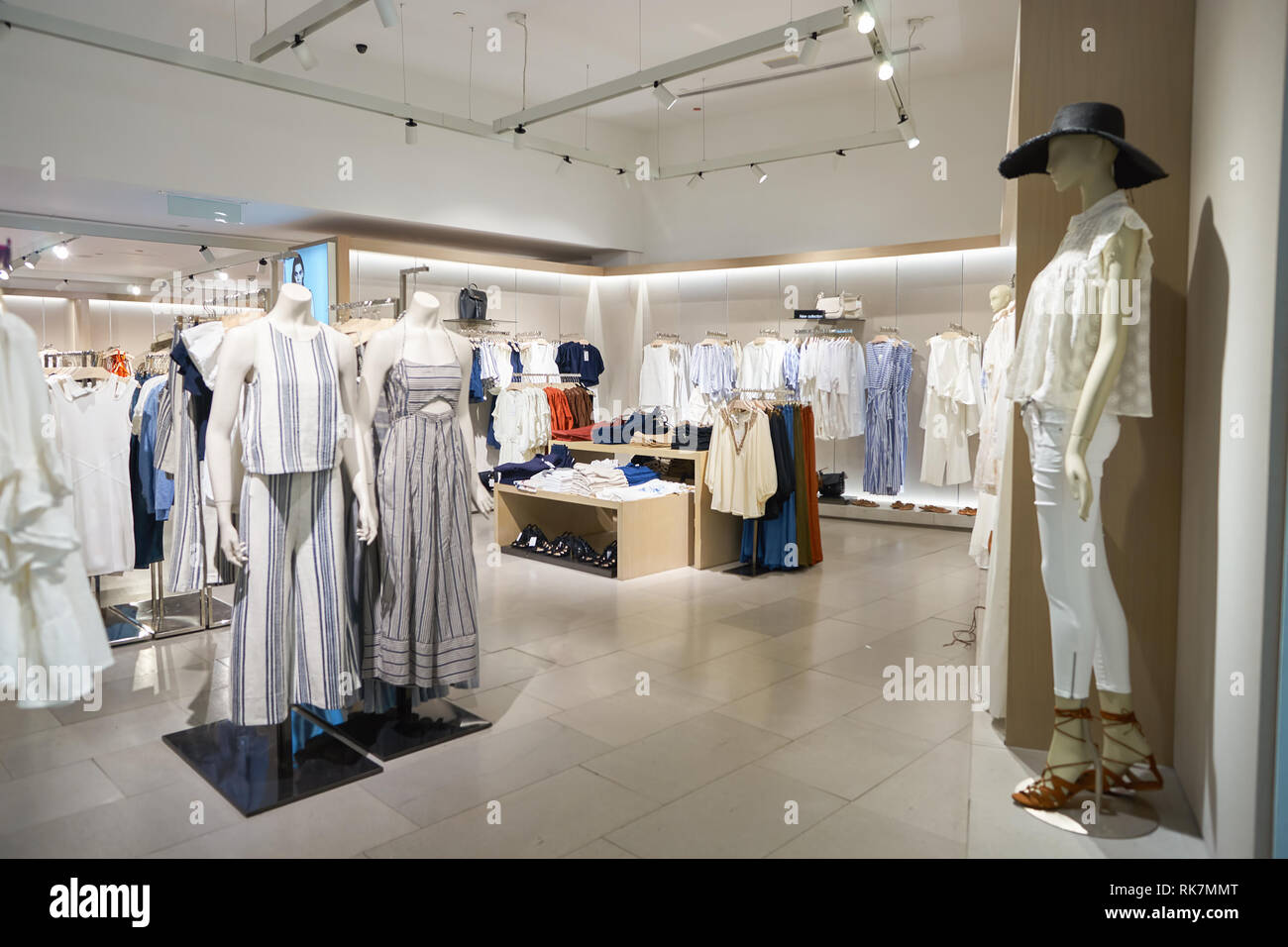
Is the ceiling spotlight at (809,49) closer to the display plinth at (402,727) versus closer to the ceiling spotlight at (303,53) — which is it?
the ceiling spotlight at (303,53)

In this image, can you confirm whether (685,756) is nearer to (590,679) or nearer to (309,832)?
(590,679)

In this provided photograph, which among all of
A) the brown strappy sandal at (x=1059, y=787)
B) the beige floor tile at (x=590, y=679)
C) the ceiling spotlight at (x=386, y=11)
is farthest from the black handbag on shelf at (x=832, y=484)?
the brown strappy sandal at (x=1059, y=787)

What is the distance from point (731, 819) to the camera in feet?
8.86

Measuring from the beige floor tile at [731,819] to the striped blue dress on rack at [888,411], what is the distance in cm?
637

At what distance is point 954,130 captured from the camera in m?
9.26

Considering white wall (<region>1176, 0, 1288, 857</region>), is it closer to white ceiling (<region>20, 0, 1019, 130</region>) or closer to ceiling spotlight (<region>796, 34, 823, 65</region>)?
ceiling spotlight (<region>796, 34, 823, 65</region>)

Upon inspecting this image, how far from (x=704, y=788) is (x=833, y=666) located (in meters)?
1.50

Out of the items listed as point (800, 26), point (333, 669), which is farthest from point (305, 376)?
point (800, 26)

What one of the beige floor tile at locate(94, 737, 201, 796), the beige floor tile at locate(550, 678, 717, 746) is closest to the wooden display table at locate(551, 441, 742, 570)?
the beige floor tile at locate(550, 678, 717, 746)

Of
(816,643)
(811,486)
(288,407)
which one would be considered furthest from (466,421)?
(811,486)

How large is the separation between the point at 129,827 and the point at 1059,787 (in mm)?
2774

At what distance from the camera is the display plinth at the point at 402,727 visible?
127 inches

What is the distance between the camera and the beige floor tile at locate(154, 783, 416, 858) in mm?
2512
